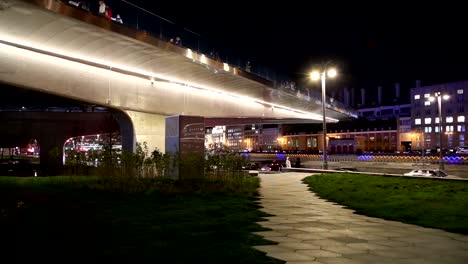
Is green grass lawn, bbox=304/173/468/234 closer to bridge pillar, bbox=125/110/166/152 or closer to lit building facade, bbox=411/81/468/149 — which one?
bridge pillar, bbox=125/110/166/152

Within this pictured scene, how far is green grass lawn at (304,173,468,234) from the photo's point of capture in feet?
36.3

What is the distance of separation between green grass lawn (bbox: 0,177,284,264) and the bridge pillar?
16.6m

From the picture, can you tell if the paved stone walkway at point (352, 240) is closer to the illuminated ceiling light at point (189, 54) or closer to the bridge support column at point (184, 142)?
the bridge support column at point (184, 142)

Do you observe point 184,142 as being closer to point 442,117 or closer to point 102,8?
point 102,8

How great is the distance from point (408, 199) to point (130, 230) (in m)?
9.70

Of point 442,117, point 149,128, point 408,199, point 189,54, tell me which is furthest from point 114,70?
point 442,117

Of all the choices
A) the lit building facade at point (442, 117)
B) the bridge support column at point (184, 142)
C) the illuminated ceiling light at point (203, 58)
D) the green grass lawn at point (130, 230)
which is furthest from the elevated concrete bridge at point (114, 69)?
the lit building facade at point (442, 117)

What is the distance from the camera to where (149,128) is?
32656 millimetres

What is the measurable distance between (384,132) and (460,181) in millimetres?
107422

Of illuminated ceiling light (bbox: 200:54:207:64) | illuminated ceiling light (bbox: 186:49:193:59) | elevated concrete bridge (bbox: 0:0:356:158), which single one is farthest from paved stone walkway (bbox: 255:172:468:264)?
illuminated ceiling light (bbox: 200:54:207:64)

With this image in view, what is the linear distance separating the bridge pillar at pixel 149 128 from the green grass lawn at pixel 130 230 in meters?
16.6

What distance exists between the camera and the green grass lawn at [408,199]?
1106 cm

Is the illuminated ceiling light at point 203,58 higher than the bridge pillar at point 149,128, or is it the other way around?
the illuminated ceiling light at point 203,58

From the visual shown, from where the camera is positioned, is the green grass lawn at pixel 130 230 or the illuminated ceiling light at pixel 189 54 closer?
the green grass lawn at pixel 130 230
